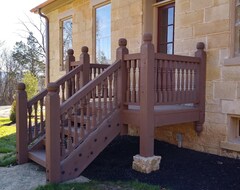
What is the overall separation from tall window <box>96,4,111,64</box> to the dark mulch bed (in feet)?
10.8

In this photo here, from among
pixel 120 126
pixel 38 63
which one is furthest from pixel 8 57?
pixel 120 126

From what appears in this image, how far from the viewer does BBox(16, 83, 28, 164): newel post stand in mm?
4730

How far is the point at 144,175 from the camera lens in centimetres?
407

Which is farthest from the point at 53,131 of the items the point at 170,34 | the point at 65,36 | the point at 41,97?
the point at 65,36

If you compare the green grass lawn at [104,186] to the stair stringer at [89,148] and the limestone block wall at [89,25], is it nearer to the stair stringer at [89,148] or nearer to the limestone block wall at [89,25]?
the stair stringer at [89,148]

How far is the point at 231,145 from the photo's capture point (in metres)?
4.68

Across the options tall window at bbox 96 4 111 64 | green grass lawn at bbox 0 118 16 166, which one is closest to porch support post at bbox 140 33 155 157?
green grass lawn at bbox 0 118 16 166

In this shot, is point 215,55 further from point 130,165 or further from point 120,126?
point 130,165

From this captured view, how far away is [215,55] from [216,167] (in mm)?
1827

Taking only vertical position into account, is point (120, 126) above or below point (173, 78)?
below

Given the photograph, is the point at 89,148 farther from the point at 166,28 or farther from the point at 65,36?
the point at 65,36

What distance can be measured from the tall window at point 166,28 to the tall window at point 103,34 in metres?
1.78

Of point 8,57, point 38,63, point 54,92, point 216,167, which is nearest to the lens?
point 54,92

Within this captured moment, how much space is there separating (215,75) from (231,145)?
1.17 m
